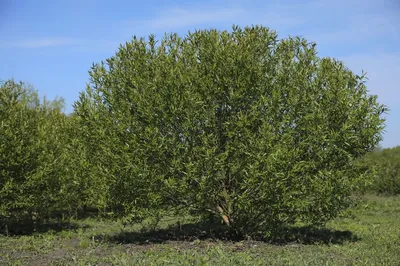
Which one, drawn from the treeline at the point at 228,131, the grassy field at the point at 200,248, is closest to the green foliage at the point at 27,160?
the grassy field at the point at 200,248

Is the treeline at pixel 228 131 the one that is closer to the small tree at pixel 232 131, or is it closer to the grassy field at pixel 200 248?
the small tree at pixel 232 131

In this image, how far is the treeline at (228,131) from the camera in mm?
10547

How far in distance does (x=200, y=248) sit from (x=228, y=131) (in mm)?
2683

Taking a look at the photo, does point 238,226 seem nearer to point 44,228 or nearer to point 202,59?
point 202,59

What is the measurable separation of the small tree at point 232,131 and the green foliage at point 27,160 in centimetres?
357

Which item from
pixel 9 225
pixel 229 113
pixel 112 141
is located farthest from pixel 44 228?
pixel 229 113

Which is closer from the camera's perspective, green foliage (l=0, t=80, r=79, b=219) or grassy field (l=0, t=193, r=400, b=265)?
grassy field (l=0, t=193, r=400, b=265)

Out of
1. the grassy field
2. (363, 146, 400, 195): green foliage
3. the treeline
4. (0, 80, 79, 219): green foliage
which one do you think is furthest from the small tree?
(363, 146, 400, 195): green foliage

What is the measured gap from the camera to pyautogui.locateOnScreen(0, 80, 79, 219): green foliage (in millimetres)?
13883

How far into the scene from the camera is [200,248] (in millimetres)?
10539

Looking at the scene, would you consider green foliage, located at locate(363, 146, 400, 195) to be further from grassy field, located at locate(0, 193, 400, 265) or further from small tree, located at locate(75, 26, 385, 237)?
small tree, located at locate(75, 26, 385, 237)

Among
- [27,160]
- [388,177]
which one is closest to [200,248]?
[27,160]

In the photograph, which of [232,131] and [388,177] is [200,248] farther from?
[388,177]

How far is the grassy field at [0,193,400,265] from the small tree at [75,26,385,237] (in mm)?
832
